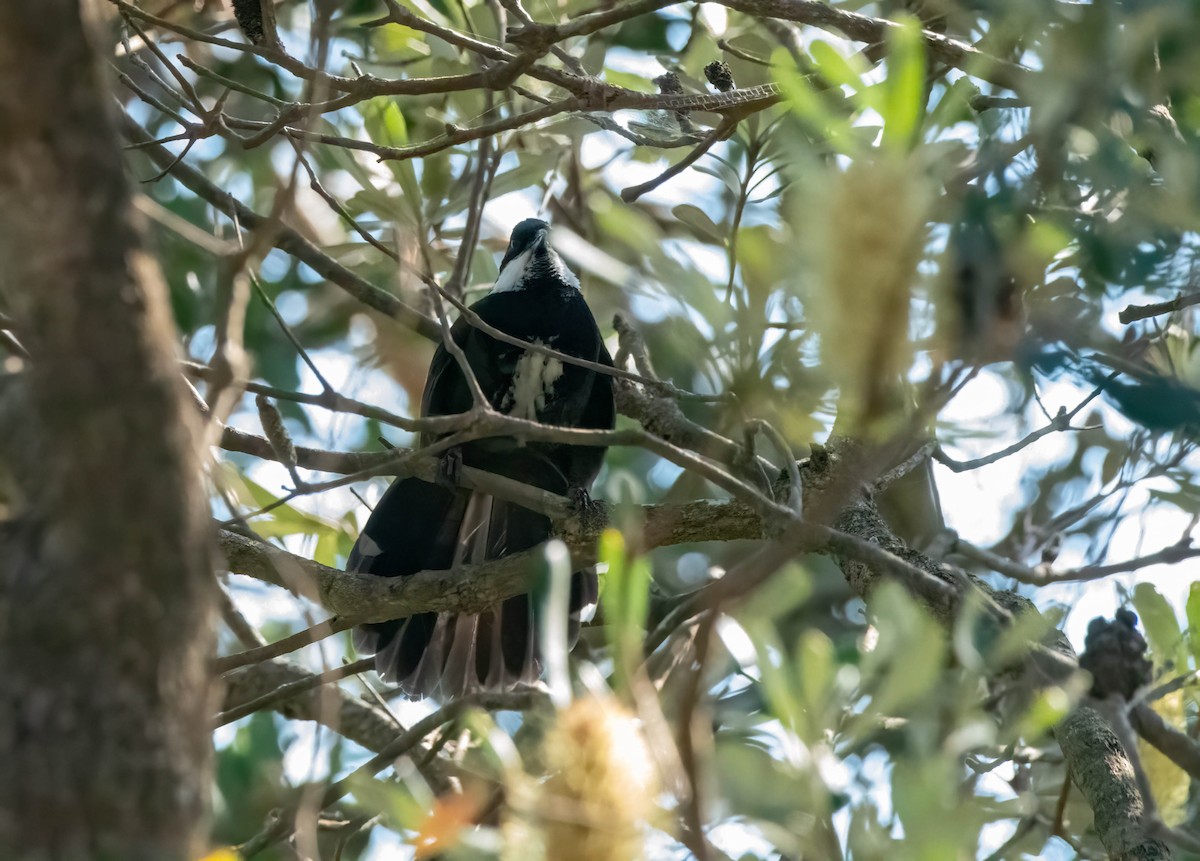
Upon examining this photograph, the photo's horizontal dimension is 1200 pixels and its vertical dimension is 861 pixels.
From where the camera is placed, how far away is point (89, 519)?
975 millimetres

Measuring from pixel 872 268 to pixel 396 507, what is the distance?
3.07 m

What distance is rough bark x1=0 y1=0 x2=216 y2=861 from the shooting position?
952mm

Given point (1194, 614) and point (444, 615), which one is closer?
point (1194, 614)

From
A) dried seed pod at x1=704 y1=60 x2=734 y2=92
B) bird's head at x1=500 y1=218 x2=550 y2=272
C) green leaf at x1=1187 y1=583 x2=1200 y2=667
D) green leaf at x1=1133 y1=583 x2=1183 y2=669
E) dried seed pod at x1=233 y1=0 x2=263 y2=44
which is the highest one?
bird's head at x1=500 y1=218 x2=550 y2=272

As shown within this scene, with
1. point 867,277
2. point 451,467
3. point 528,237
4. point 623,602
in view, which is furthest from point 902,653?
point 528,237

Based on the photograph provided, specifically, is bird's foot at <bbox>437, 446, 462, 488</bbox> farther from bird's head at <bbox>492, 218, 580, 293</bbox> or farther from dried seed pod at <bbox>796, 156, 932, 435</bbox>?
dried seed pod at <bbox>796, 156, 932, 435</bbox>

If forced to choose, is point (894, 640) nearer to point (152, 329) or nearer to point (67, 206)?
point (152, 329)

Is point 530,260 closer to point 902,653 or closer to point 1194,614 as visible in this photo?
point 1194,614

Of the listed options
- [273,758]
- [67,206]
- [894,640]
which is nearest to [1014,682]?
[894,640]

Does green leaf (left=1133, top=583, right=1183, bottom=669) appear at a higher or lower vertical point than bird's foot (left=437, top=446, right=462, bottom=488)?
lower

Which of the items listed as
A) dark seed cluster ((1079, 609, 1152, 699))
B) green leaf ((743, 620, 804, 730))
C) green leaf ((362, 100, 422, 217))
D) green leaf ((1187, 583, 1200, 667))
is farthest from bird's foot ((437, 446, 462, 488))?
green leaf ((743, 620, 804, 730))

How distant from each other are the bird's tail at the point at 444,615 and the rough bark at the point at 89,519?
257 cm

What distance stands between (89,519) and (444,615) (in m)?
2.92

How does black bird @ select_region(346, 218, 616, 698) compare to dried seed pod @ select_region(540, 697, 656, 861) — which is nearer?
dried seed pod @ select_region(540, 697, 656, 861)
